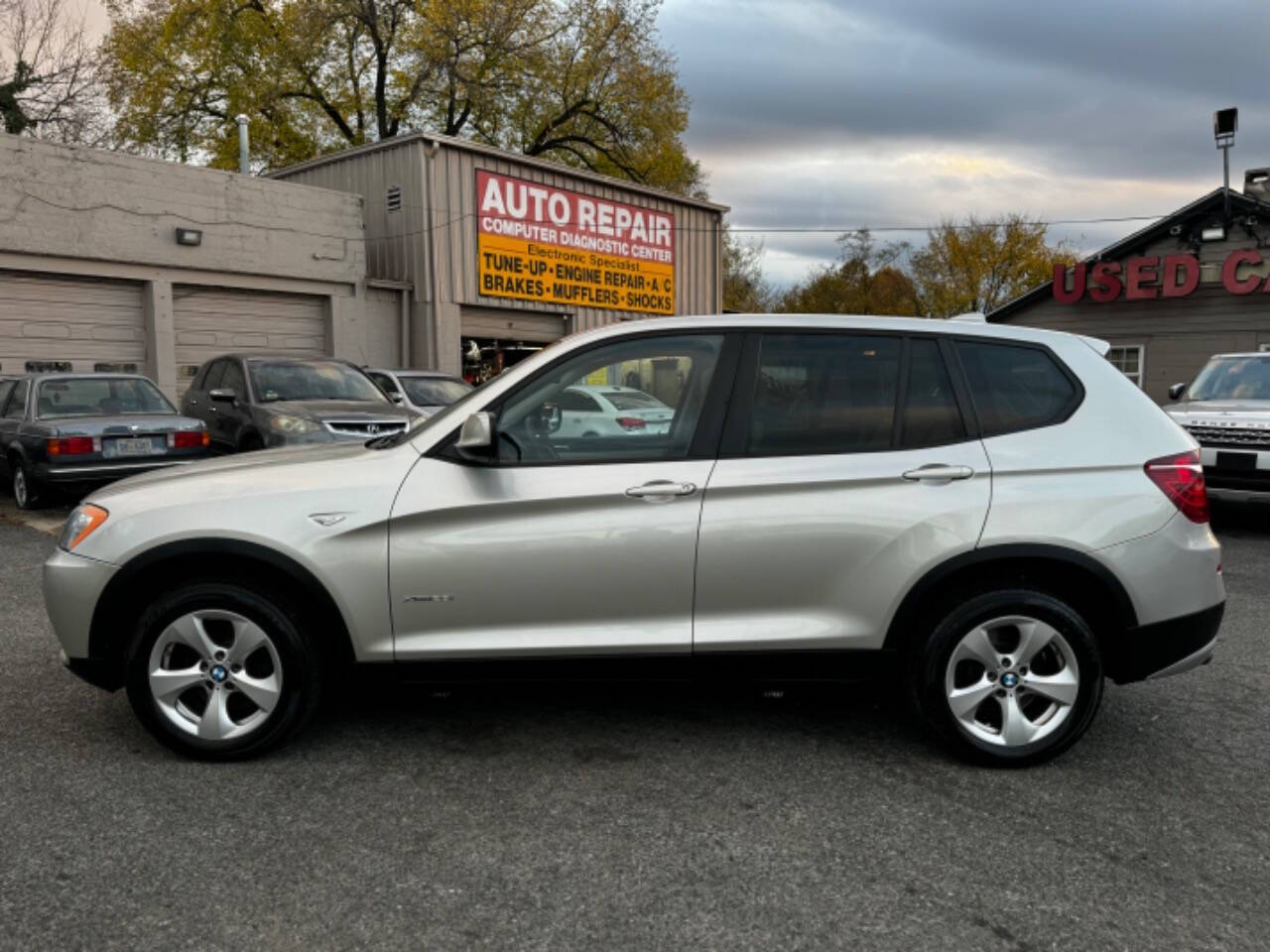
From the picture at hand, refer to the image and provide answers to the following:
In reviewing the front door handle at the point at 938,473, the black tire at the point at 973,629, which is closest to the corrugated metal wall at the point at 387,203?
the front door handle at the point at 938,473

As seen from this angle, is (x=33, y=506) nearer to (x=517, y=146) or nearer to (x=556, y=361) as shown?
(x=556, y=361)

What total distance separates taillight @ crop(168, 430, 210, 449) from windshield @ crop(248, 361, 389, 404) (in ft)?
2.44

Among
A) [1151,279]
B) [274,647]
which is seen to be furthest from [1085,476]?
[1151,279]

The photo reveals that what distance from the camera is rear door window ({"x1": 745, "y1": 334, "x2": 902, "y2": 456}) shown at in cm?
355

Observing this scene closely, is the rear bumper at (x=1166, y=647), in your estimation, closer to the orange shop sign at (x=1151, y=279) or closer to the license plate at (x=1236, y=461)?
the license plate at (x=1236, y=461)

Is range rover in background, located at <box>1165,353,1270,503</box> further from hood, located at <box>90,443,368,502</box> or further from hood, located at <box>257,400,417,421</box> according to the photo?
hood, located at <box>90,443,368,502</box>

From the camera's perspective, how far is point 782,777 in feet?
11.4

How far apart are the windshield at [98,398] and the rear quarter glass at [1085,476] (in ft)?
29.4

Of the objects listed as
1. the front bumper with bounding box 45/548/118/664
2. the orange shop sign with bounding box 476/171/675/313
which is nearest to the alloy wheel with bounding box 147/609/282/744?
the front bumper with bounding box 45/548/118/664

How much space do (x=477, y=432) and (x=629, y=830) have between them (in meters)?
1.42

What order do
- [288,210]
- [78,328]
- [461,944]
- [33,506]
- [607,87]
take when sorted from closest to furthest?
[461,944] < [33,506] < [78,328] < [288,210] < [607,87]

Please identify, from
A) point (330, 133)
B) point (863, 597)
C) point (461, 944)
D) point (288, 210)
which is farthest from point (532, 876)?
point (330, 133)

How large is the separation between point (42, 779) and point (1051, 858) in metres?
3.42

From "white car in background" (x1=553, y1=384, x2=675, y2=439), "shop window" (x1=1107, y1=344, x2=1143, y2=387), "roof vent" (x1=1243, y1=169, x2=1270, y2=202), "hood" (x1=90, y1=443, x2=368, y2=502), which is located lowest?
"hood" (x1=90, y1=443, x2=368, y2=502)
